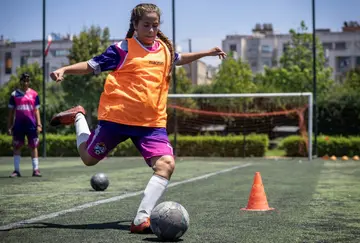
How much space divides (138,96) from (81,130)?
3.20 ft

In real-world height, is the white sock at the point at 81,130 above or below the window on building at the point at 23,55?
below

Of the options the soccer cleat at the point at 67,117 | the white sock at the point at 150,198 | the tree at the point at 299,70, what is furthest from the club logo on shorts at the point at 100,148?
the tree at the point at 299,70

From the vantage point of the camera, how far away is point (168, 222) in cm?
541

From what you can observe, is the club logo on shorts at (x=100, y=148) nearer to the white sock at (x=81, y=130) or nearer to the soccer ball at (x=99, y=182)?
the white sock at (x=81, y=130)

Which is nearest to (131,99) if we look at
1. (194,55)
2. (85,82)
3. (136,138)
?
(136,138)

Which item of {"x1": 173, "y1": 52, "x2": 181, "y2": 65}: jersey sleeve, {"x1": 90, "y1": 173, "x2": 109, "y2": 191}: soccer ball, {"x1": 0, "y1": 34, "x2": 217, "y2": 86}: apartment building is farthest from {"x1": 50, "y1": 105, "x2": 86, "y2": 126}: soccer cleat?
{"x1": 0, "y1": 34, "x2": 217, "y2": 86}: apartment building

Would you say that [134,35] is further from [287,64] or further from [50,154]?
[287,64]

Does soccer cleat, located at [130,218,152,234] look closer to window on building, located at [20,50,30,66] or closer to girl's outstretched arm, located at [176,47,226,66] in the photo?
girl's outstretched arm, located at [176,47,226,66]

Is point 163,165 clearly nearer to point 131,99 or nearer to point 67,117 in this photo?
point 131,99

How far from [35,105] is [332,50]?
336ft

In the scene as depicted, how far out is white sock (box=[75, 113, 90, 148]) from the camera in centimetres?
677

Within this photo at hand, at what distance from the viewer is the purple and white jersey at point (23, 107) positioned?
13.9m

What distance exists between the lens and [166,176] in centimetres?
618

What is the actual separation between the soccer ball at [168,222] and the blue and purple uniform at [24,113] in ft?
29.2
